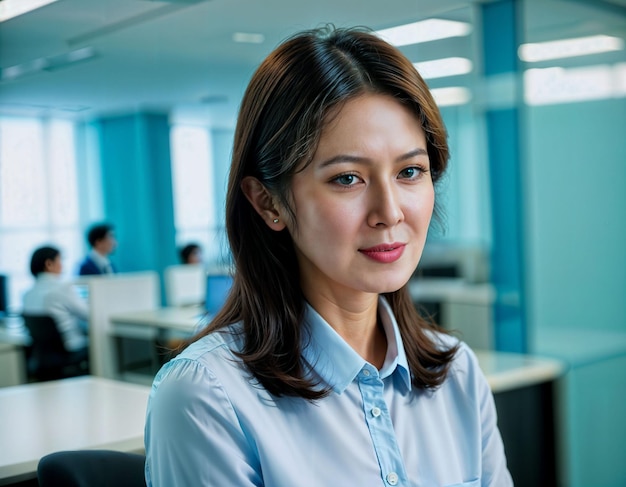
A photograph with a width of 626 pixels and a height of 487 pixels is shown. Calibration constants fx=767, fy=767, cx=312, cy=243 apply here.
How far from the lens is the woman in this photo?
1089 mm

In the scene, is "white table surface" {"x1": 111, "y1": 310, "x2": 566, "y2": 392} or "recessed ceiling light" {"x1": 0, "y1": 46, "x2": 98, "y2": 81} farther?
"recessed ceiling light" {"x1": 0, "y1": 46, "x2": 98, "y2": 81}

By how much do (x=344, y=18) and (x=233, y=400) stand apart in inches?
88.7

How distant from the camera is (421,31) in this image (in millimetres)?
3041

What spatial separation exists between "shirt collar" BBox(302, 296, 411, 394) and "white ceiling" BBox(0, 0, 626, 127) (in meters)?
1.96

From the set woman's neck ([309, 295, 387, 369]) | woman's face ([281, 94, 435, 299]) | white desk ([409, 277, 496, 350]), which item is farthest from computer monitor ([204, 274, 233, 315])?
woman's face ([281, 94, 435, 299])

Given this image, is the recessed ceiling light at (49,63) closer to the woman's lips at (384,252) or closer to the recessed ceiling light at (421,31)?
the recessed ceiling light at (421,31)

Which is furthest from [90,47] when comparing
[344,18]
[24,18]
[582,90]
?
[582,90]

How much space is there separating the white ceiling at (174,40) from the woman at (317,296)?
6.34 ft

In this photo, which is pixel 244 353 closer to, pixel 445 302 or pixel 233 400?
pixel 233 400

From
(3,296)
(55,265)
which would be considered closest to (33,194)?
(55,265)

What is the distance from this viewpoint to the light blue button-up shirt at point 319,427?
1065 millimetres

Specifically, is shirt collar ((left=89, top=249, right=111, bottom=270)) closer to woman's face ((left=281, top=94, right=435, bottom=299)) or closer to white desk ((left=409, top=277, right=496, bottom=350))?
white desk ((left=409, top=277, right=496, bottom=350))

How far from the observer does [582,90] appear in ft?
10.4

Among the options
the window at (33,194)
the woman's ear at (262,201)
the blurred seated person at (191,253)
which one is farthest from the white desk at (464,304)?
the woman's ear at (262,201)
